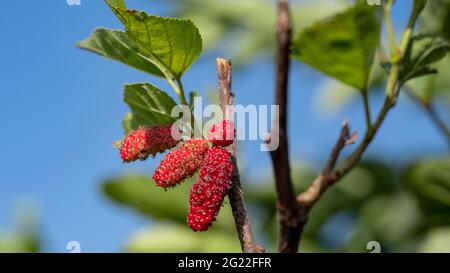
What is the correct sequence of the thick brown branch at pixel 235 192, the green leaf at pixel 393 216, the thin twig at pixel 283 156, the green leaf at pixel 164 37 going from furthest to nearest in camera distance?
the green leaf at pixel 393 216 → the green leaf at pixel 164 37 → the thick brown branch at pixel 235 192 → the thin twig at pixel 283 156

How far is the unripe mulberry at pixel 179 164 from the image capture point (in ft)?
3.17

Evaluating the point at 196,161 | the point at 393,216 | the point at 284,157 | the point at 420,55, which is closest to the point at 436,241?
the point at 393,216

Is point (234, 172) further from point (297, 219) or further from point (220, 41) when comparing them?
point (220, 41)

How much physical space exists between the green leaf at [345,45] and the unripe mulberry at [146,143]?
0.23 meters

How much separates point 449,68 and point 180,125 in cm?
172

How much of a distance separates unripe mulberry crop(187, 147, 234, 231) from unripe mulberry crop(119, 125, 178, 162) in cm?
12

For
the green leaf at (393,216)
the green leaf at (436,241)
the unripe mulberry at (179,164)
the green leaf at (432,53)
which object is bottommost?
the green leaf at (393,216)

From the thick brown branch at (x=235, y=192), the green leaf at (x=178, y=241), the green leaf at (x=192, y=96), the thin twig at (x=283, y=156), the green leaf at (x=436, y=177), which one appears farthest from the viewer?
the green leaf at (x=178, y=241)

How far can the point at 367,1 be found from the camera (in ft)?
3.30

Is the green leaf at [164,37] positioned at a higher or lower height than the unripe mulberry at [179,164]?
higher

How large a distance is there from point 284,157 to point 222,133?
0.49 ft

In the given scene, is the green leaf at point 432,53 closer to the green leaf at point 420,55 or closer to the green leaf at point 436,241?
the green leaf at point 420,55

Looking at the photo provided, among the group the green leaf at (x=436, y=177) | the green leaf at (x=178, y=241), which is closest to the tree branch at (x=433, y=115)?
the green leaf at (x=436, y=177)
